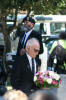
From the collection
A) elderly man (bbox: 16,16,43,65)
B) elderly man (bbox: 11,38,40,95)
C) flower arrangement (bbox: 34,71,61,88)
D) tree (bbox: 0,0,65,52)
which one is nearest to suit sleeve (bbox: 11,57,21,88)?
elderly man (bbox: 11,38,40,95)

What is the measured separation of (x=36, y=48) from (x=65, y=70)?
3013 millimetres

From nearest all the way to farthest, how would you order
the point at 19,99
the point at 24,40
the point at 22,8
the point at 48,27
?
the point at 19,99 < the point at 24,40 < the point at 22,8 < the point at 48,27

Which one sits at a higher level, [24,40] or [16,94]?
[16,94]

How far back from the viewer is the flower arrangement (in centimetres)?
537

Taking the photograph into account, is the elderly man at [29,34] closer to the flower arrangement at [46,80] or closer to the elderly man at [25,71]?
the flower arrangement at [46,80]

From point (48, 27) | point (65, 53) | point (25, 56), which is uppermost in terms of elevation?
point (25, 56)

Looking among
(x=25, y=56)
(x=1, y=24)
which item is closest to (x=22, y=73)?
(x=25, y=56)

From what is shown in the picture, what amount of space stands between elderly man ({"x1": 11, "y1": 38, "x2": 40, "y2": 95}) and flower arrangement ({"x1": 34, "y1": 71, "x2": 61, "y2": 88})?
10 cm

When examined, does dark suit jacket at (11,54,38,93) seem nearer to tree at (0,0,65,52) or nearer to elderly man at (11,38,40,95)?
elderly man at (11,38,40,95)

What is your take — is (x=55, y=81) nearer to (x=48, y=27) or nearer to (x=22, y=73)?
(x=22, y=73)

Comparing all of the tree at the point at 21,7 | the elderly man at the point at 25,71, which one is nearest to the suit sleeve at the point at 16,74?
the elderly man at the point at 25,71

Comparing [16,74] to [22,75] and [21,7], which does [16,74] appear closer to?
[22,75]

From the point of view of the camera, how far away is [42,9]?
13.5 metres

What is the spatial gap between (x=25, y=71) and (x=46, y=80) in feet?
1.13
